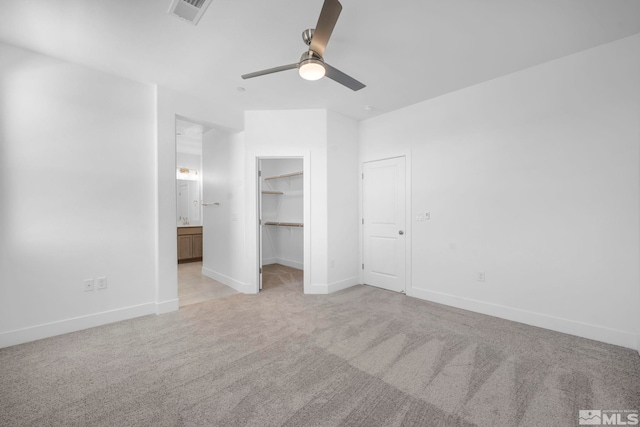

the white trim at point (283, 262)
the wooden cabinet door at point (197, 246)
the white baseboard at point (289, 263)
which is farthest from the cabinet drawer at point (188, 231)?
the white baseboard at point (289, 263)

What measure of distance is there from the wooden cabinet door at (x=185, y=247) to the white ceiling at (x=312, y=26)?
4191 millimetres

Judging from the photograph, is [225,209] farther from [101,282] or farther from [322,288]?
[322,288]

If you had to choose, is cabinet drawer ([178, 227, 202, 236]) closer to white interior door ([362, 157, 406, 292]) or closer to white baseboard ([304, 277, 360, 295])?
white baseboard ([304, 277, 360, 295])

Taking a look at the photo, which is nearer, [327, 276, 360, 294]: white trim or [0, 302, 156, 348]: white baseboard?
[0, 302, 156, 348]: white baseboard

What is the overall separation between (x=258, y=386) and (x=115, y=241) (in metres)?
2.45

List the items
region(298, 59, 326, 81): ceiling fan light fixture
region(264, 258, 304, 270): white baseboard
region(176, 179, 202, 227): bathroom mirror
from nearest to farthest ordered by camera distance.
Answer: region(298, 59, 326, 81): ceiling fan light fixture
region(264, 258, 304, 270): white baseboard
region(176, 179, 202, 227): bathroom mirror

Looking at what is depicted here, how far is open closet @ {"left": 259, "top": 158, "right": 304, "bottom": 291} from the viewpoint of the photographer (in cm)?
610

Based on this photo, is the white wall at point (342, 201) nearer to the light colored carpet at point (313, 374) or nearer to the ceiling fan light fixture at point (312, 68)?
the light colored carpet at point (313, 374)

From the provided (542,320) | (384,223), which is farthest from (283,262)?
(542,320)

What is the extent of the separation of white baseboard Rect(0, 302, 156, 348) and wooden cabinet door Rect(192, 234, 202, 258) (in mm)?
3563

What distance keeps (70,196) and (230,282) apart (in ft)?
8.09

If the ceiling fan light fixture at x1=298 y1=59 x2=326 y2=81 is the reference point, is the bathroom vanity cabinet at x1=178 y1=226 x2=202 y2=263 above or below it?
below

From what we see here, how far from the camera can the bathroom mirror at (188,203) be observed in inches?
283

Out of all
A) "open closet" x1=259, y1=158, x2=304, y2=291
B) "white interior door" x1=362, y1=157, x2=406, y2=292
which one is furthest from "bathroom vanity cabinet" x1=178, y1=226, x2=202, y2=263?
"white interior door" x1=362, y1=157, x2=406, y2=292
